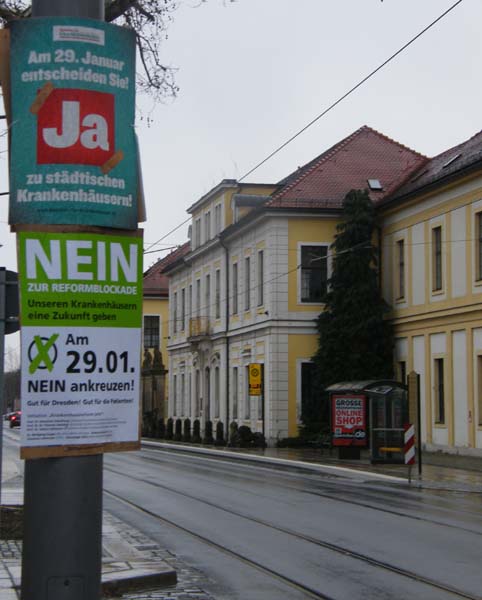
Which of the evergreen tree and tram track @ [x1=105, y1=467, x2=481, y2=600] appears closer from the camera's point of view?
tram track @ [x1=105, y1=467, x2=481, y2=600]

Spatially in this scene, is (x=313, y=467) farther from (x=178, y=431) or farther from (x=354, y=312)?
(x=178, y=431)

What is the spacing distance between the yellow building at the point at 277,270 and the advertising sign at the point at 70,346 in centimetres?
4168

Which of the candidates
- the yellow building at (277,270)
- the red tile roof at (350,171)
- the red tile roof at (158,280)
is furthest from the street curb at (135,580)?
the red tile roof at (158,280)

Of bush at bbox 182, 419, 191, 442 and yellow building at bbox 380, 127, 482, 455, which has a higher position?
yellow building at bbox 380, 127, 482, 455

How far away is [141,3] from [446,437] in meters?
26.2

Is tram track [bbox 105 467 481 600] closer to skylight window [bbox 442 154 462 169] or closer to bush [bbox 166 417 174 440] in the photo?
skylight window [bbox 442 154 462 169]

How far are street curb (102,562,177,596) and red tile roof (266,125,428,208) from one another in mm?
37411

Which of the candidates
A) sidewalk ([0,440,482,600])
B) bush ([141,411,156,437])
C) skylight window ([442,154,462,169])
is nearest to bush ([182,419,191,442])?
bush ([141,411,156,437])

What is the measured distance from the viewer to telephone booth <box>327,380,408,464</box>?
30.8 metres

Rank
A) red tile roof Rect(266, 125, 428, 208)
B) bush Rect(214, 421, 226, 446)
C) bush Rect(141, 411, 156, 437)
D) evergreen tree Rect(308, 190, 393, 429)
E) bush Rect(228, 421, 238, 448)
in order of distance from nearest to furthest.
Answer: evergreen tree Rect(308, 190, 393, 429)
red tile roof Rect(266, 125, 428, 208)
bush Rect(228, 421, 238, 448)
bush Rect(214, 421, 226, 446)
bush Rect(141, 411, 156, 437)

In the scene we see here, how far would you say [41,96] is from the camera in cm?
433

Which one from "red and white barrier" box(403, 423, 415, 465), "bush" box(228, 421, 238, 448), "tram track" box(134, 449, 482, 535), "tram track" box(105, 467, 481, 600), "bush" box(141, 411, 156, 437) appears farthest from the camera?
"bush" box(141, 411, 156, 437)

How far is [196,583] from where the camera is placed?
34.6 ft

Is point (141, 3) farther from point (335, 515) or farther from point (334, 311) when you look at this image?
point (334, 311)
